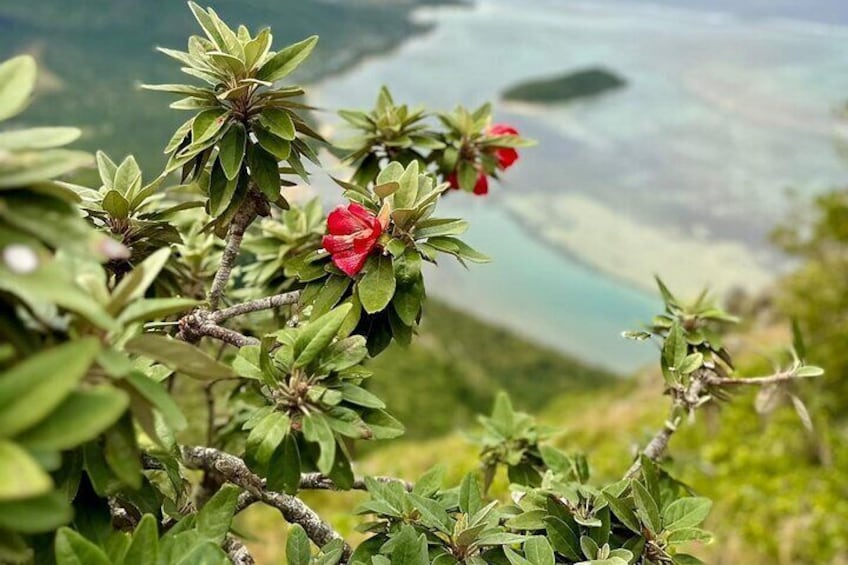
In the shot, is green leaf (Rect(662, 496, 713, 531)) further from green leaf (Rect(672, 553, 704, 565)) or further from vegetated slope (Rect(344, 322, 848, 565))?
vegetated slope (Rect(344, 322, 848, 565))

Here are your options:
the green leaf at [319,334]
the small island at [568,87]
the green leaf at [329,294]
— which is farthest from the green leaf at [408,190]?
the small island at [568,87]

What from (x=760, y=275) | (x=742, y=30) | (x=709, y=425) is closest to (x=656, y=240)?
(x=760, y=275)

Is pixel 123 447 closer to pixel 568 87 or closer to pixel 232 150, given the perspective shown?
pixel 232 150

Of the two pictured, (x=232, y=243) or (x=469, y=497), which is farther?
(x=232, y=243)

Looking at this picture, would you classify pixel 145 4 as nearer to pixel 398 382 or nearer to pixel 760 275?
pixel 398 382

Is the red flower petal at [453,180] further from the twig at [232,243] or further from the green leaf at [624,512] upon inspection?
the green leaf at [624,512]

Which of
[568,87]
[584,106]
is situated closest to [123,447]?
[584,106]

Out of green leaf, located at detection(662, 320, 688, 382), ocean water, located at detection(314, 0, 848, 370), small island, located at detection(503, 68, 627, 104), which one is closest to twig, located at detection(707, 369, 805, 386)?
green leaf, located at detection(662, 320, 688, 382)
